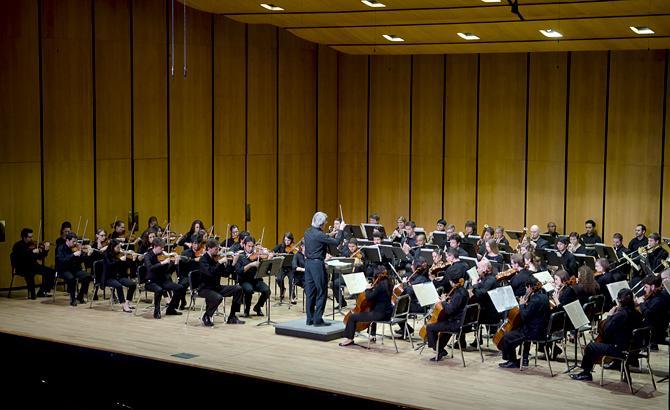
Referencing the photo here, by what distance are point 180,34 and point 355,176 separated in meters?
5.60

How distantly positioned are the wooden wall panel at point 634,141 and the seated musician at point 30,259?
399 inches

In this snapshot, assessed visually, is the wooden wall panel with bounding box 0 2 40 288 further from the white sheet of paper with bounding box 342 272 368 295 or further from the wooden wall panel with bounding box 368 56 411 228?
the wooden wall panel with bounding box 368 56 411 228

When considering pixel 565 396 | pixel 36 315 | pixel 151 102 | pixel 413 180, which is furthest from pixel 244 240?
pixel 413 180

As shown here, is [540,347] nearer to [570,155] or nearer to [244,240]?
[244,240]

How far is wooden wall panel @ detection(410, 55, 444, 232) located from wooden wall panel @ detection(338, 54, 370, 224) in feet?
3.96

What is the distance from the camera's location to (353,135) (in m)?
21.0

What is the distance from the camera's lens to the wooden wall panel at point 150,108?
54.1ft

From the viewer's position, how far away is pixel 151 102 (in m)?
16.8

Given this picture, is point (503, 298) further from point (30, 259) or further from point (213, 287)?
point (30, 259)

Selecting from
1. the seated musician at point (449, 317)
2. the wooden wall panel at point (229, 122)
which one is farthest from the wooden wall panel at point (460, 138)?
the seated musician at point (449, 317)

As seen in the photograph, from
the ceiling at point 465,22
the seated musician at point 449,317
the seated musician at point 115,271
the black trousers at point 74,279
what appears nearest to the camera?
the seated musician at point 449,317

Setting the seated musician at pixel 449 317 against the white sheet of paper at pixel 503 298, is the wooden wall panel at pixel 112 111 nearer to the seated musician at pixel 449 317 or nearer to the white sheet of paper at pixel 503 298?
the seated musician at pixel 449 317

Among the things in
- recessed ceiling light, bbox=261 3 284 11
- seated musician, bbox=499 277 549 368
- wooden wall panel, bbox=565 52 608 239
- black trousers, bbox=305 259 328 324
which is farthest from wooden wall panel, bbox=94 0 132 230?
wooden wall panel, bbox=565 52 608 239

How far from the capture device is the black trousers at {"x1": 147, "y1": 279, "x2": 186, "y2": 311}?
13234 millimetres
